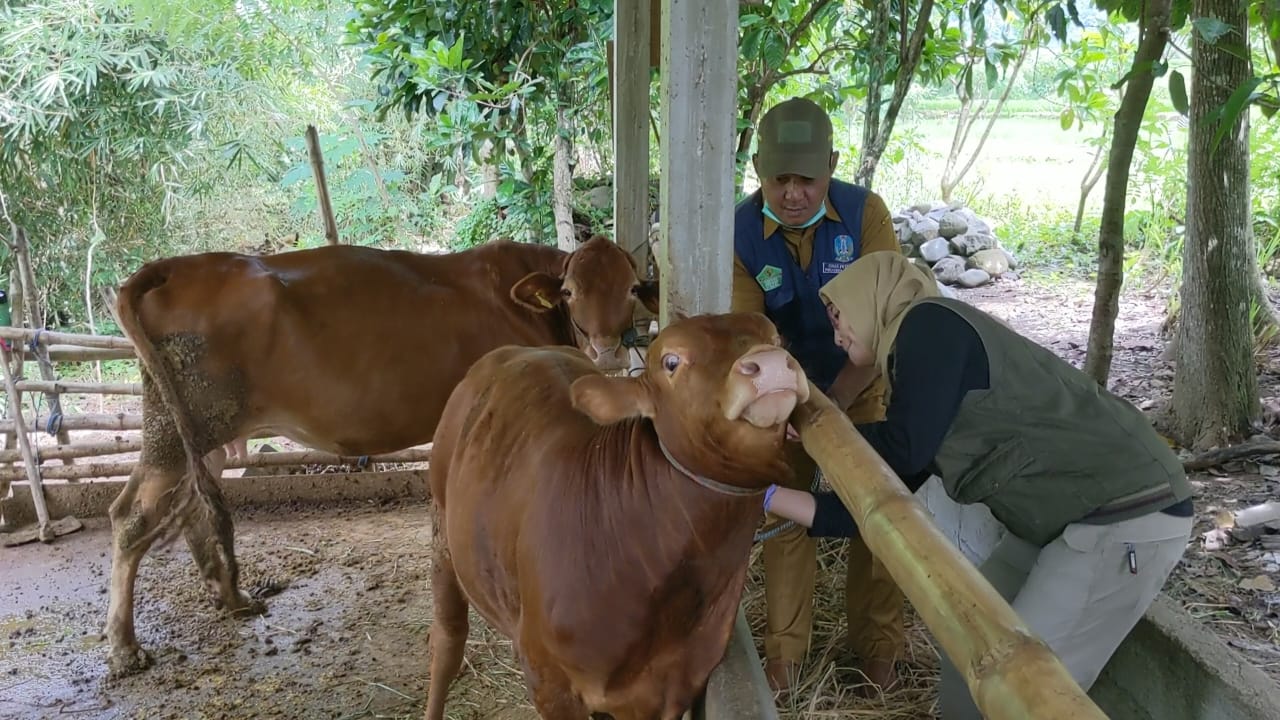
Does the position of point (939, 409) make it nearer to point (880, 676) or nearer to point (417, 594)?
point (880, 676)

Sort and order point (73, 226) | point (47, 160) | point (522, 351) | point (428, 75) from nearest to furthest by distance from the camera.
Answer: point (522, 351) → point (428, 75) → point (47, 160) → point (73, 226)

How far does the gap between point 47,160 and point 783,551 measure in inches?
383

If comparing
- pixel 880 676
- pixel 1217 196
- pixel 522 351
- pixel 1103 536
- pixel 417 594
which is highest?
pixel 1217 196

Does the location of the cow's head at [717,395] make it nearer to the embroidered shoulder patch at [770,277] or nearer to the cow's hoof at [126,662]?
the embroidered shoulder patch at [770,277]

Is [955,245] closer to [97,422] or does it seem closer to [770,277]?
[770,277]

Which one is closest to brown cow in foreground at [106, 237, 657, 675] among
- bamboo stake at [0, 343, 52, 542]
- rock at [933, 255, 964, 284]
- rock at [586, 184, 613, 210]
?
bamboo stake at [0, 343, 52, 542]

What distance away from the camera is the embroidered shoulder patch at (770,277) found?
3.53m

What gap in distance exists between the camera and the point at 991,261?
472 inches

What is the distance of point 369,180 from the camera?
14.3 m

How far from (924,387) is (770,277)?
4.31 feet

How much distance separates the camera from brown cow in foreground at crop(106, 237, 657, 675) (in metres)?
4.35

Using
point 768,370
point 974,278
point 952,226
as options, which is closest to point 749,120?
point 768,370

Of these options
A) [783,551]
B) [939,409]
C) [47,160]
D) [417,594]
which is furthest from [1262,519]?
[47,160]

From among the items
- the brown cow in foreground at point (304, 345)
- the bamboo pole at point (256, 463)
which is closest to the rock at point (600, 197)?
the bamboo pole at point (256, 463)
